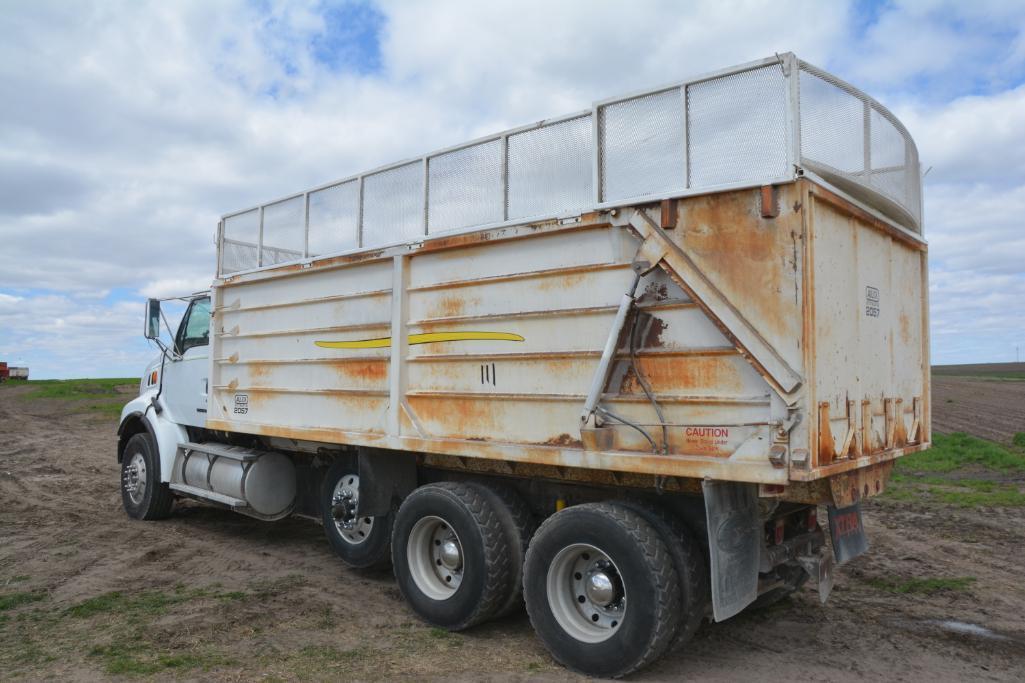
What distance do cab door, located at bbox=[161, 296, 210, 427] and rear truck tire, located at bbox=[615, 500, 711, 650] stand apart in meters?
5.74

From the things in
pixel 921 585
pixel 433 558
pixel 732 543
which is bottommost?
pixel 921 585

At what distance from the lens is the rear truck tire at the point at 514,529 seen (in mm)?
A: 5367

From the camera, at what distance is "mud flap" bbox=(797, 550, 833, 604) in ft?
15.8

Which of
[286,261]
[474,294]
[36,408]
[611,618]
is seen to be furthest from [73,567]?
[36,408]

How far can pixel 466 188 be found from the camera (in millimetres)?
5777

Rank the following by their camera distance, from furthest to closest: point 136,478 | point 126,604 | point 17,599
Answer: point 136,478, point 17,599, point 126,604

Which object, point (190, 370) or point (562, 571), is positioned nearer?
point (562, 571)

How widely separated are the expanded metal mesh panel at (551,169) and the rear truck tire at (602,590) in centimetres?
201

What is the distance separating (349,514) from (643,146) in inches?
166

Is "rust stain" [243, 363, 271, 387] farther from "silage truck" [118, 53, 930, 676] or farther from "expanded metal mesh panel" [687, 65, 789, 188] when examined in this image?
"expanded metal mesh panel" [687, 65, 789, 188]

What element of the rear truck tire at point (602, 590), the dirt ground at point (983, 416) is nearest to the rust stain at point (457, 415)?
the rear truck tire at point (602, 590)

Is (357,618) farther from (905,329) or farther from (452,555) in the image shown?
(905,329)

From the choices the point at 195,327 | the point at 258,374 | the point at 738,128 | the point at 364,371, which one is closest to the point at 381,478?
the point at 364,371

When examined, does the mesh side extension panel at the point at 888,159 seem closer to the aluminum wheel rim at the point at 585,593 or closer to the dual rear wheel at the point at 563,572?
the dual rear wheel at the point at 563,572
